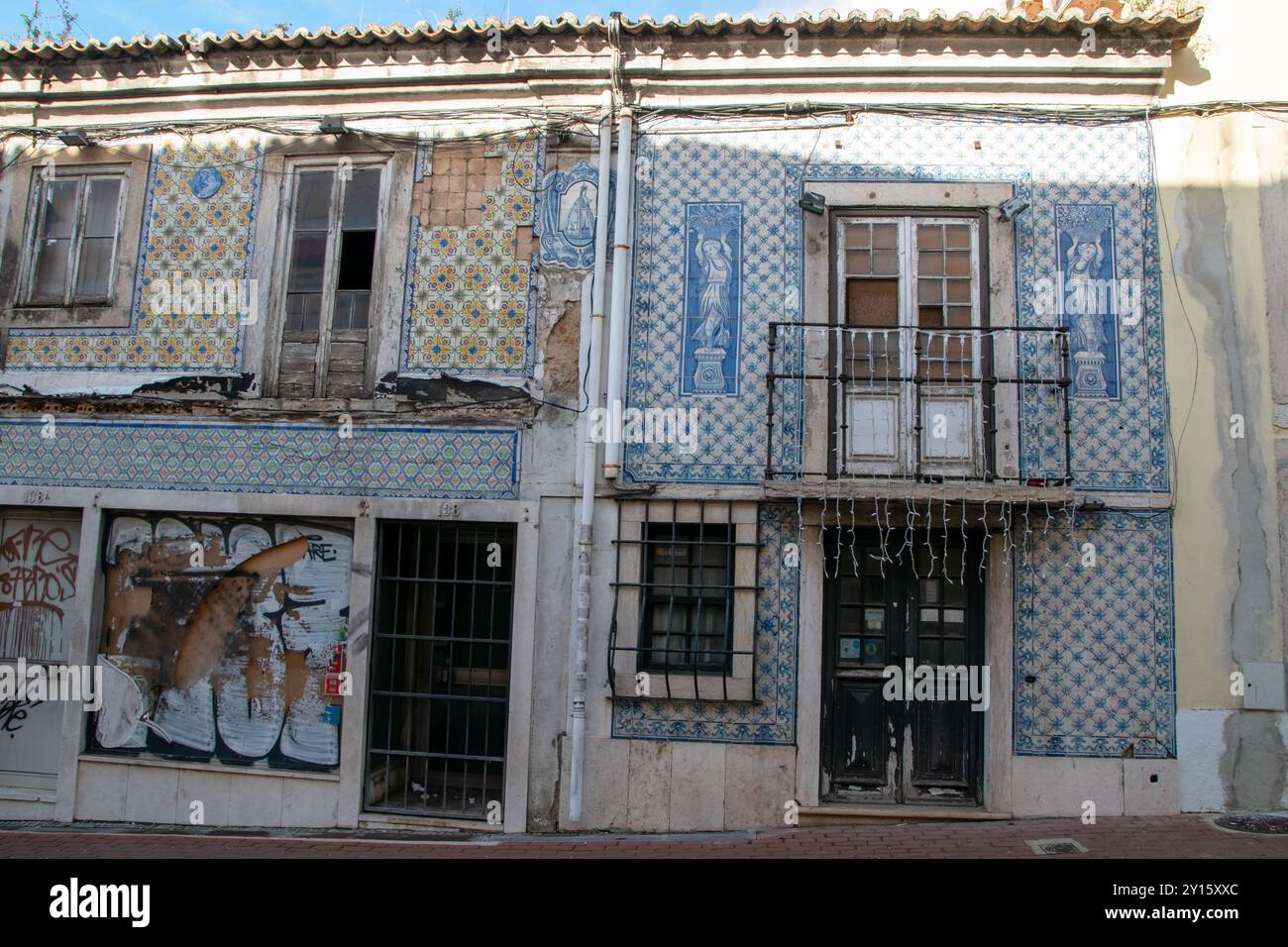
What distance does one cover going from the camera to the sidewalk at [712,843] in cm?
627

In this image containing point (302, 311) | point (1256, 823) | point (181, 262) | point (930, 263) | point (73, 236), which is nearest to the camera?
point (1256, 823)

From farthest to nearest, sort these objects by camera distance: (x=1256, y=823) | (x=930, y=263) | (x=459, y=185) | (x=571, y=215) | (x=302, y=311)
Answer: (x=302, y=311)
(x=459, y=185)
(x=571, y=215)
(x=930, y=263)
(x=1256, y=823)

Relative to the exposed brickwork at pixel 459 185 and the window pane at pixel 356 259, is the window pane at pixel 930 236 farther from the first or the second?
the window pane at pixel 356 259

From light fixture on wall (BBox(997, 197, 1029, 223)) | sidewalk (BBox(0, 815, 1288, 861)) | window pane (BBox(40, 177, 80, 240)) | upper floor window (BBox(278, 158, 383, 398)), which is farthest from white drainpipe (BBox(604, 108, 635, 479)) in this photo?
window pane (BBox(40, 177, 80, 240))

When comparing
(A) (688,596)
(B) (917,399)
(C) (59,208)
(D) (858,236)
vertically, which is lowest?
(A) (688,596)

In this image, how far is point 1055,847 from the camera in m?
6.32

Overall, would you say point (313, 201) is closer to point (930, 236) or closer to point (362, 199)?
point (362, 199)

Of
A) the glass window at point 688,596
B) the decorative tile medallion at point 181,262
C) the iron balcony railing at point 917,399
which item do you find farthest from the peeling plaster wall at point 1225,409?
the decorative tile medallion at point 181,262

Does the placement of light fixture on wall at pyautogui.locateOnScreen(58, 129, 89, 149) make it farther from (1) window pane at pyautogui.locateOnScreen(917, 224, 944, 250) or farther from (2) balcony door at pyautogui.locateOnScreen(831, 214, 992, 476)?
(1) window pane at pyautogui.locateOnScreen(917, 224, 944, 250)

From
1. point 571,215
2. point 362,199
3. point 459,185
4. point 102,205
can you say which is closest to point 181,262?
point 102,205

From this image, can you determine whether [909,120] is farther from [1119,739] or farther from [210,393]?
[210,393]

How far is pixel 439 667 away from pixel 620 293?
10.9 feet

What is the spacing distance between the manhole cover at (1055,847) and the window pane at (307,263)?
691 cm

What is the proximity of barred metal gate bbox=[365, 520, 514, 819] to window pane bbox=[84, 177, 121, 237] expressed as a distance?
151 inches
